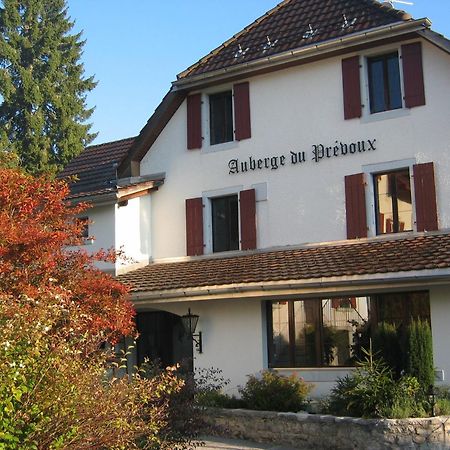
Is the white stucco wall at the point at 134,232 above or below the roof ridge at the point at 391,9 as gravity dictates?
below

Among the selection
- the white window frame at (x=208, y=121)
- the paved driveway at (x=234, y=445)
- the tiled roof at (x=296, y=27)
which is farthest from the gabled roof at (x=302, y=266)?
the tiled roof at (x=296, y=27)

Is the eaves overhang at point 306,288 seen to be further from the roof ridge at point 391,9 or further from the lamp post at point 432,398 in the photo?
the roof ridge at point 391,9

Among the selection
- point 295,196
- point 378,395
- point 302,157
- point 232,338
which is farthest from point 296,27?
point 378,395

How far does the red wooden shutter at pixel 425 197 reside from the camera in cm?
1578

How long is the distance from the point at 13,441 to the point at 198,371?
34.9 feet

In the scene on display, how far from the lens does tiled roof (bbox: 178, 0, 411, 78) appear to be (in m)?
17.1

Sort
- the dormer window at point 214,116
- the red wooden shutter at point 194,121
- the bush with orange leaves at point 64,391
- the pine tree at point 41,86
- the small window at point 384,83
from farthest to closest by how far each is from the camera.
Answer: the pine tree at point 41,86, the red wooden shutter at point 194,121, the dormer window at point 214,116, the small window at point 384,83, the bush with orange leaves at point 64,391

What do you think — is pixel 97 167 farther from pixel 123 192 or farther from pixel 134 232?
pixel 123 192

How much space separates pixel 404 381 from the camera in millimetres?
12242

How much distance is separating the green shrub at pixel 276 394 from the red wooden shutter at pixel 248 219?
4.59 m

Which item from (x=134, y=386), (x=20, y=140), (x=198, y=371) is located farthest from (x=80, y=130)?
(x=134, y=386)

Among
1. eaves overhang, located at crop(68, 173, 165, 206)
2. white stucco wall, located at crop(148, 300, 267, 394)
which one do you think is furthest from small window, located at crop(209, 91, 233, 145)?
white stucco wall, located at crop(148, 300, 267, 394)

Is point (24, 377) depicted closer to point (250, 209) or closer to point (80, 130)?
point (250, 209)

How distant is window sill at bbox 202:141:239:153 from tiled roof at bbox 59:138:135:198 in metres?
2.45
